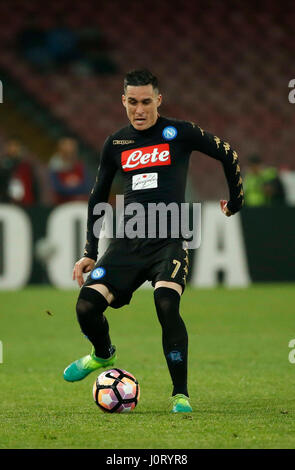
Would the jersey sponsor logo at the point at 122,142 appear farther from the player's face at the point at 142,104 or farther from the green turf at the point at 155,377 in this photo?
the green turf at the point at 155,377

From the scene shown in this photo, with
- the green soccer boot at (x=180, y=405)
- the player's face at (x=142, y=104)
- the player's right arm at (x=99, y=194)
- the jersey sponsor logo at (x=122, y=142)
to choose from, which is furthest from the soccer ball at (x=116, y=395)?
the player's face at (x=142, y=104)

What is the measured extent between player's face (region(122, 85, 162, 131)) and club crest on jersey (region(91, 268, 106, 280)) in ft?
2.95

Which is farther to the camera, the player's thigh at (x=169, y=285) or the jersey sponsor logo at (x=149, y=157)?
the jersey sponsor logo at (x=149, y=157)

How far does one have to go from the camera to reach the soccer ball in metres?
5.64

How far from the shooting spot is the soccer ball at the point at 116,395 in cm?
564

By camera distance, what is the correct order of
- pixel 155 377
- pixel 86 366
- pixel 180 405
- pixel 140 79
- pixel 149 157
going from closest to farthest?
pixel 180 405
pixel 140 79
pixel 149 157
pixel 86 366
pixel 155 377

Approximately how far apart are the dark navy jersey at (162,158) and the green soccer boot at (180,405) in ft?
3.88

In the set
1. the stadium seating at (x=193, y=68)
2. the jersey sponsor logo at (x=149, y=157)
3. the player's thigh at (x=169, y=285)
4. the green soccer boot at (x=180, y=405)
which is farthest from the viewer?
the stadium seating at (x=193, y=68)

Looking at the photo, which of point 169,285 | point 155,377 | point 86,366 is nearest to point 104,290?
→ point 169,285

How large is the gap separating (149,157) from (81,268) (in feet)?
2.64

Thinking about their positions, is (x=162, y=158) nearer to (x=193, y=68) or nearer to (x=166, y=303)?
(x=166, y=303)

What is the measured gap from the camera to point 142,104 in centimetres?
586

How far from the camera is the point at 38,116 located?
814 inches

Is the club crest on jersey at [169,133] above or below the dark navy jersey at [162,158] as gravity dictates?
above
